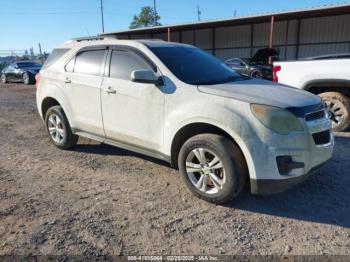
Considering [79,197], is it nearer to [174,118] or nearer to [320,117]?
[174,118]

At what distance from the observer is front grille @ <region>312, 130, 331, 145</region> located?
11.2 feet

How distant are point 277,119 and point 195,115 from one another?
2.87 feet

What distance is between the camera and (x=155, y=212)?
348 centimetres

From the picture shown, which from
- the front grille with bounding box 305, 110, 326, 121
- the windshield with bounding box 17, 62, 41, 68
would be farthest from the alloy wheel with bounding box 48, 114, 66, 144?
the windshield with bounding box 17, 62, 41, 68

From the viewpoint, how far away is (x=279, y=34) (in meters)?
23.6

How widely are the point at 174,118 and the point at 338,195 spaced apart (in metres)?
2.16

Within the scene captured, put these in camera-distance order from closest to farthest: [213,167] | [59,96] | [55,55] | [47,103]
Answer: [213,167], [59,96], [55,55], [47,103]

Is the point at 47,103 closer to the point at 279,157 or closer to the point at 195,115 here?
the point at 195,115

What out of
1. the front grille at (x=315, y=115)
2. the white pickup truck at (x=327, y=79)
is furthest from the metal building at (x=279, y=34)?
the front grille at (x=315, y=115)

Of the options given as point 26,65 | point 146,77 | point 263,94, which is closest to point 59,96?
point 146,77

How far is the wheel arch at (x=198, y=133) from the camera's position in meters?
3.26

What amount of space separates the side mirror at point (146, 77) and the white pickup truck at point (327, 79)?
3497 millimetres

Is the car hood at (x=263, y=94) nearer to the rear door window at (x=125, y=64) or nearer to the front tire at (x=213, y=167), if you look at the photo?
the front tire at (x=213, y=167)

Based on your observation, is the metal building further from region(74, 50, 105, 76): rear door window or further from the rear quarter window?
region(74, 50, 105, 76): rear door window
